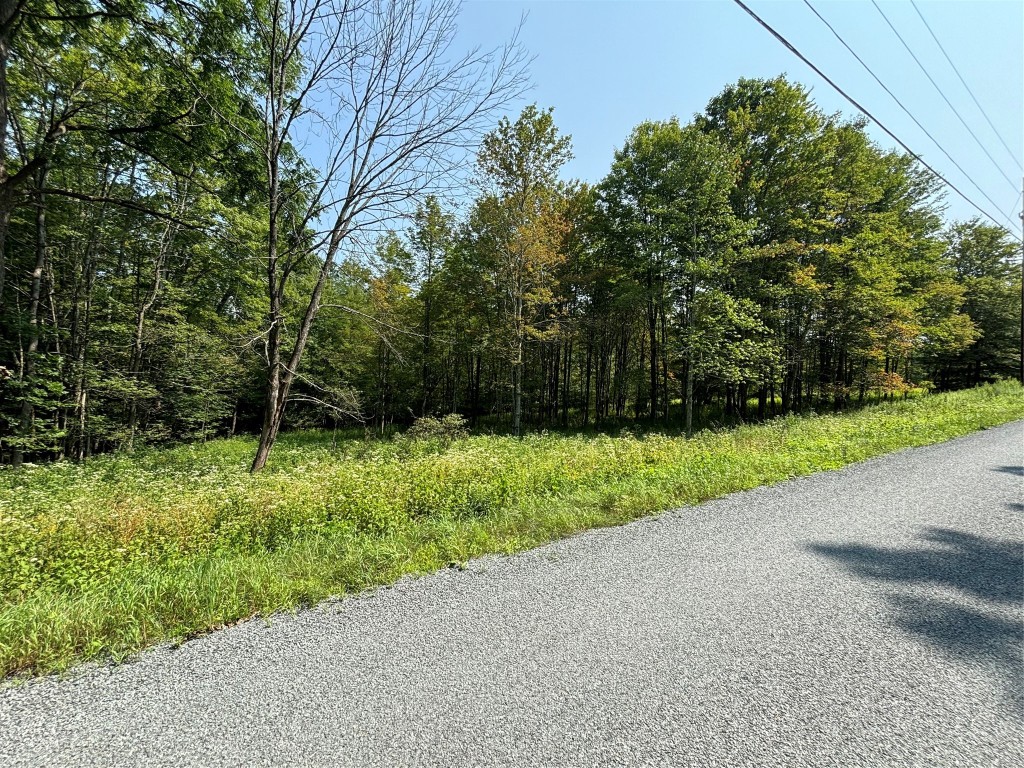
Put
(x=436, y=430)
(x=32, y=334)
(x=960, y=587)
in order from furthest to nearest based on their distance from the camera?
(x=436, y=430), (x=32, y=334), (x=960, y=587)

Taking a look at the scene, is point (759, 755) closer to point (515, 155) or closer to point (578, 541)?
point (578, 541)

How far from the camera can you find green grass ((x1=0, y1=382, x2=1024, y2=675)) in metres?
2.45

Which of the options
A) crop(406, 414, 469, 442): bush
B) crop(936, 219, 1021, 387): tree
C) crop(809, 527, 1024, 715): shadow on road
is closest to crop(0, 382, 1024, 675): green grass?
crop(809, 527, 1024, 715): shadow on road

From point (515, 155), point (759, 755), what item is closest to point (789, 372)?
point (515, 155)

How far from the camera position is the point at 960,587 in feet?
9.06

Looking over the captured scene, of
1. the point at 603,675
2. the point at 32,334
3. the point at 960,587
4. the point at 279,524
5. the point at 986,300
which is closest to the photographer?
the point at 603,675

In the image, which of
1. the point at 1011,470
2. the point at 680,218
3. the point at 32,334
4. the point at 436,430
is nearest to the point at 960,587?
the point at 1011,470

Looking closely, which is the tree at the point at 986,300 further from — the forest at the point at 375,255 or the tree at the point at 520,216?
the tree at the point at 520,216

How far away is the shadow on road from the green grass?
69.9 inches

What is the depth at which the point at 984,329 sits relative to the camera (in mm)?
23562

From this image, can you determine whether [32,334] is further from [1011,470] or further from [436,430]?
[1011,470]

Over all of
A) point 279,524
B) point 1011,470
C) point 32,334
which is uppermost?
point 32,334

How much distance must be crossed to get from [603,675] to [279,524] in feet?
12.2

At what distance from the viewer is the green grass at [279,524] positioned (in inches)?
96.5
